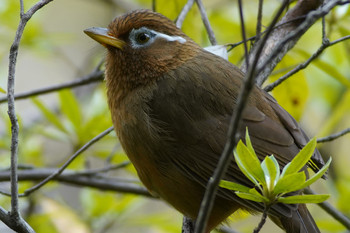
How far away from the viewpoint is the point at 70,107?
436 cm

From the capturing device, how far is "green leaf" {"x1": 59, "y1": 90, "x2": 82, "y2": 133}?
4340 mm

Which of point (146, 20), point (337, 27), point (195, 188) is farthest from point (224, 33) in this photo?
point (195, 188)

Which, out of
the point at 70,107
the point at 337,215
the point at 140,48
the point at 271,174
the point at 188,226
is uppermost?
the point at 70,107

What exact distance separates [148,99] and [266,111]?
2.35 ft

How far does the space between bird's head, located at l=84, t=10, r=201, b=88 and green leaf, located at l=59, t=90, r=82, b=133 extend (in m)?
0.75

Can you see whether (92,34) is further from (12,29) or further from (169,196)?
(12,29)

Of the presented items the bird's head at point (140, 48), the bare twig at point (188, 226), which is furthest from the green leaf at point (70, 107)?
the bare twig at point (188, 226)

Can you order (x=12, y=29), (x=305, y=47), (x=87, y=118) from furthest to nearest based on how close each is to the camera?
(x=305, y=47), (x=12, y=29), (x=87, y=118)

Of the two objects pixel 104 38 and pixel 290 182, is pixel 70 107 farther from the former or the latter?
pixel 290 182

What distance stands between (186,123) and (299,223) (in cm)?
86

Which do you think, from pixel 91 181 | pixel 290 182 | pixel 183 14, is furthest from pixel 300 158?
pixel 91 181

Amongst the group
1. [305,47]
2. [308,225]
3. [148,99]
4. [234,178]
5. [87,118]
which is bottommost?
[308,225]

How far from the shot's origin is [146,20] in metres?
3.66

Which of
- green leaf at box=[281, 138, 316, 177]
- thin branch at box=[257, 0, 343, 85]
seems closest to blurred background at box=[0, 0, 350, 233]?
green leaf at box=[281, 138, 316, 177]
